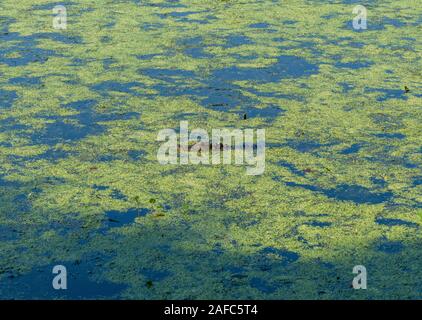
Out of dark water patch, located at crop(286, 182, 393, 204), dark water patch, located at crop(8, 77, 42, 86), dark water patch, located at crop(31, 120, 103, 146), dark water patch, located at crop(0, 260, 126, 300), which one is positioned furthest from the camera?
dark water patch, located at crop(8, 77, 42, 86)

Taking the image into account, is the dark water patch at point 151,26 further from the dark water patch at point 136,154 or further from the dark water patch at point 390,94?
the dark water patch at point 136,154

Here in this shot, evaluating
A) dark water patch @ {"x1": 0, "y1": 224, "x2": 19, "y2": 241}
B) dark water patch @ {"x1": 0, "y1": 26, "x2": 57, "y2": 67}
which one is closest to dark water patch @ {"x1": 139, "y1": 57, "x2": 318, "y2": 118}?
dark water patch @ {"x1": 0, "y1": 26, "x2": 57, "y2": 67}

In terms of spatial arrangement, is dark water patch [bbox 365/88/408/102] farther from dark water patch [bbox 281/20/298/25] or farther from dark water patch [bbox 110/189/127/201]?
dark water patch [bbox 110/189/127/201]

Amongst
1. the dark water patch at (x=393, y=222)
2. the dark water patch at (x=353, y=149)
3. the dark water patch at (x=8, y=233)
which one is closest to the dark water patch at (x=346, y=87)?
the dark water patch at (x=353, y=149)

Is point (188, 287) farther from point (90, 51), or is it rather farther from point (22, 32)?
point (22, 32)

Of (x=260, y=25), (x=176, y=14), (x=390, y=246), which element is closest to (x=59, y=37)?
(x=176, y=14)
